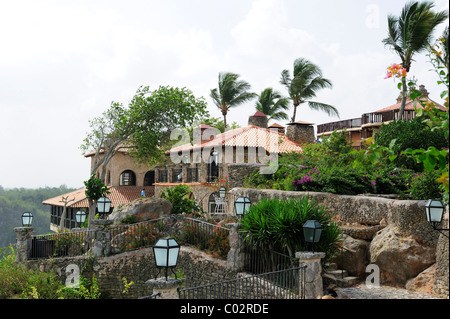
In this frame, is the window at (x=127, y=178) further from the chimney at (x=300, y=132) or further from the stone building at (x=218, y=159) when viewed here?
the chimney at (x=300, y=132)

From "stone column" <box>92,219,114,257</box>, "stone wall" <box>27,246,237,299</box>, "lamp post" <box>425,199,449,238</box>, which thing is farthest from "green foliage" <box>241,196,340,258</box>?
"stone column" <box>92,219,114,257</box>

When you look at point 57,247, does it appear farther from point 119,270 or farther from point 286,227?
point 286,227

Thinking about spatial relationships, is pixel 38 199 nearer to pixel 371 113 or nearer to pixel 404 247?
pixel 371 113

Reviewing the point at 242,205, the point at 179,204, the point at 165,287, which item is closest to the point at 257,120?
the point at 179,204

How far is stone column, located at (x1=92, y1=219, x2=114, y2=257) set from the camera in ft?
52.4

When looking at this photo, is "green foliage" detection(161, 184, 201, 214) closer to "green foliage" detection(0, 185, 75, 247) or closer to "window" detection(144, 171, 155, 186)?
"window" detection(144, 171, 155, 186)

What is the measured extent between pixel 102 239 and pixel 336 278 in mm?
9346

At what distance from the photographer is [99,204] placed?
617 inches

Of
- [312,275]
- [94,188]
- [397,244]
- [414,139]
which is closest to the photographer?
[312,275]

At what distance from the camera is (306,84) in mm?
35312

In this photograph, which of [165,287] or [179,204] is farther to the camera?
[179,204]

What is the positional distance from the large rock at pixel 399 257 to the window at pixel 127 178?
3129 centimetres

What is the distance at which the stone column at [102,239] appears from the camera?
16.0 m
